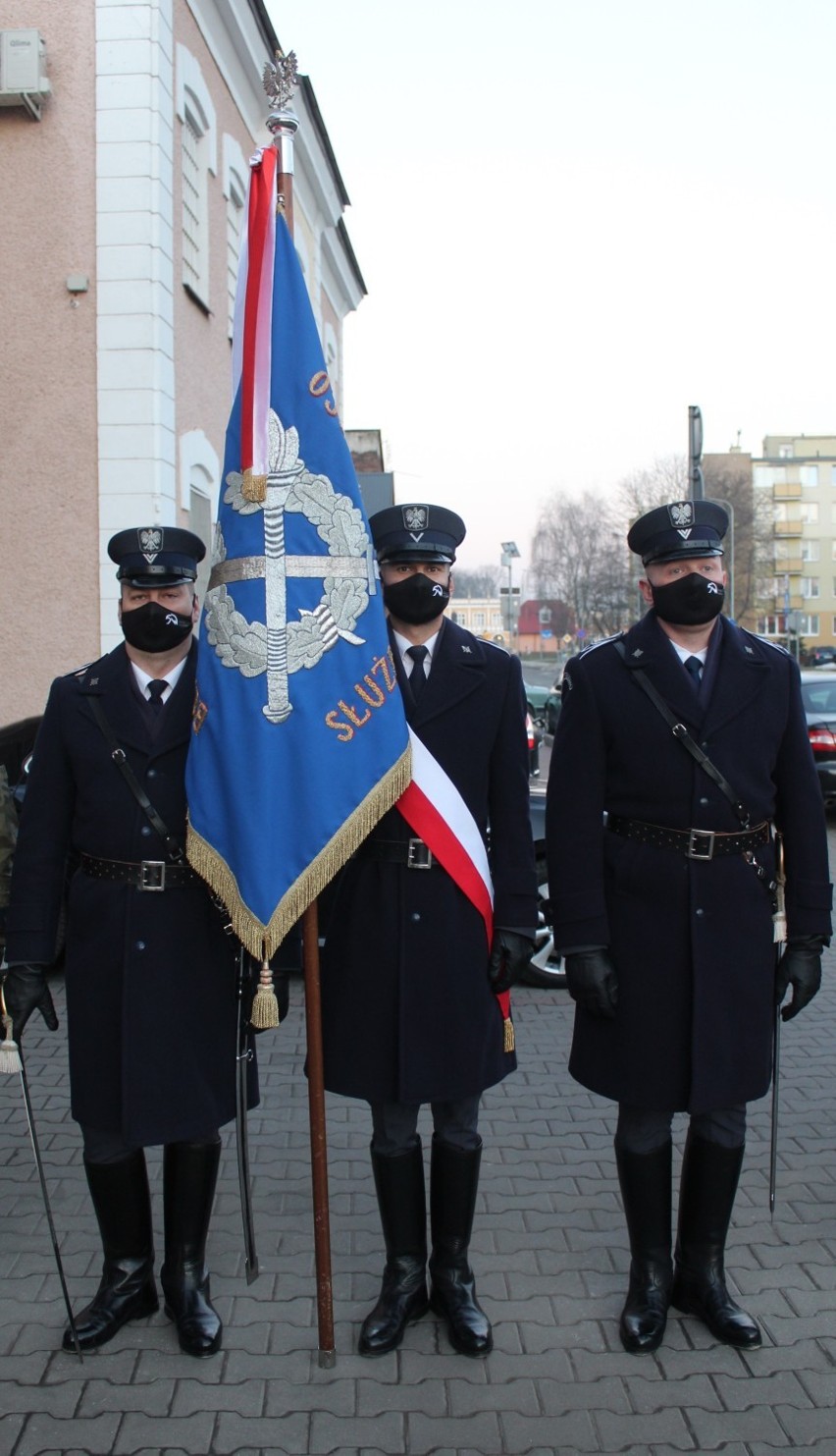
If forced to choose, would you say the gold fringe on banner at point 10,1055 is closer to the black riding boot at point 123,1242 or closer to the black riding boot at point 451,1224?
the black riding boot at point 123,1242

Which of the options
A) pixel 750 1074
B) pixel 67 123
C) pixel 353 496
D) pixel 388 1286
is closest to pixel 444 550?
pixel 353 496

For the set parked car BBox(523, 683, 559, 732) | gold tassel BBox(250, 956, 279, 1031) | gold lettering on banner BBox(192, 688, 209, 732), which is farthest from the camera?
parked car BBox(523, 683, 559, 732)

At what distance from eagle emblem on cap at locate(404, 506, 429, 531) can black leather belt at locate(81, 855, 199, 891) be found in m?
1.07

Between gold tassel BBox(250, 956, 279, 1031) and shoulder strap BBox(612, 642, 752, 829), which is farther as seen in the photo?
shoulder strap BBox(612, 642, 752, 829)

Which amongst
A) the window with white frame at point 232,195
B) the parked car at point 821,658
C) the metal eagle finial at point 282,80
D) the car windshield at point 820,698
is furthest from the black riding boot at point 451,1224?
the parked car at point 821,658

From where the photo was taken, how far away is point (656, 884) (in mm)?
3209

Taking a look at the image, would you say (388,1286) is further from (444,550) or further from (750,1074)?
(444,550)

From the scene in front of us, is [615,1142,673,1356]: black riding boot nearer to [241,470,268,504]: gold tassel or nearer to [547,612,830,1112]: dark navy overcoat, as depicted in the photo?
[547,612,830,1112]: dark navy overcoat

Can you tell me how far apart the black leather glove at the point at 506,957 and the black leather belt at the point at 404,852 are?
0.91ft

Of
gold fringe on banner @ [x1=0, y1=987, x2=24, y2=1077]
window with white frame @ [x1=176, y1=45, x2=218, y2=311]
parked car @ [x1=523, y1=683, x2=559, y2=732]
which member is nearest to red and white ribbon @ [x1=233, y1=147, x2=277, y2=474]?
gold fringe on banner @ [x1=0, y1=987, x2=24, y2=1077]

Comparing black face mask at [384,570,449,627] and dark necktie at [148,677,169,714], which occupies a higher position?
black face mask at [384,570,449,627]

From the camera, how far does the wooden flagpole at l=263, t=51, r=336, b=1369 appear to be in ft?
9.92

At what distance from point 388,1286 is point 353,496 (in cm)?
209

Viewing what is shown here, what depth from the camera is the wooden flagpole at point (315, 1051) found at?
302 cm
